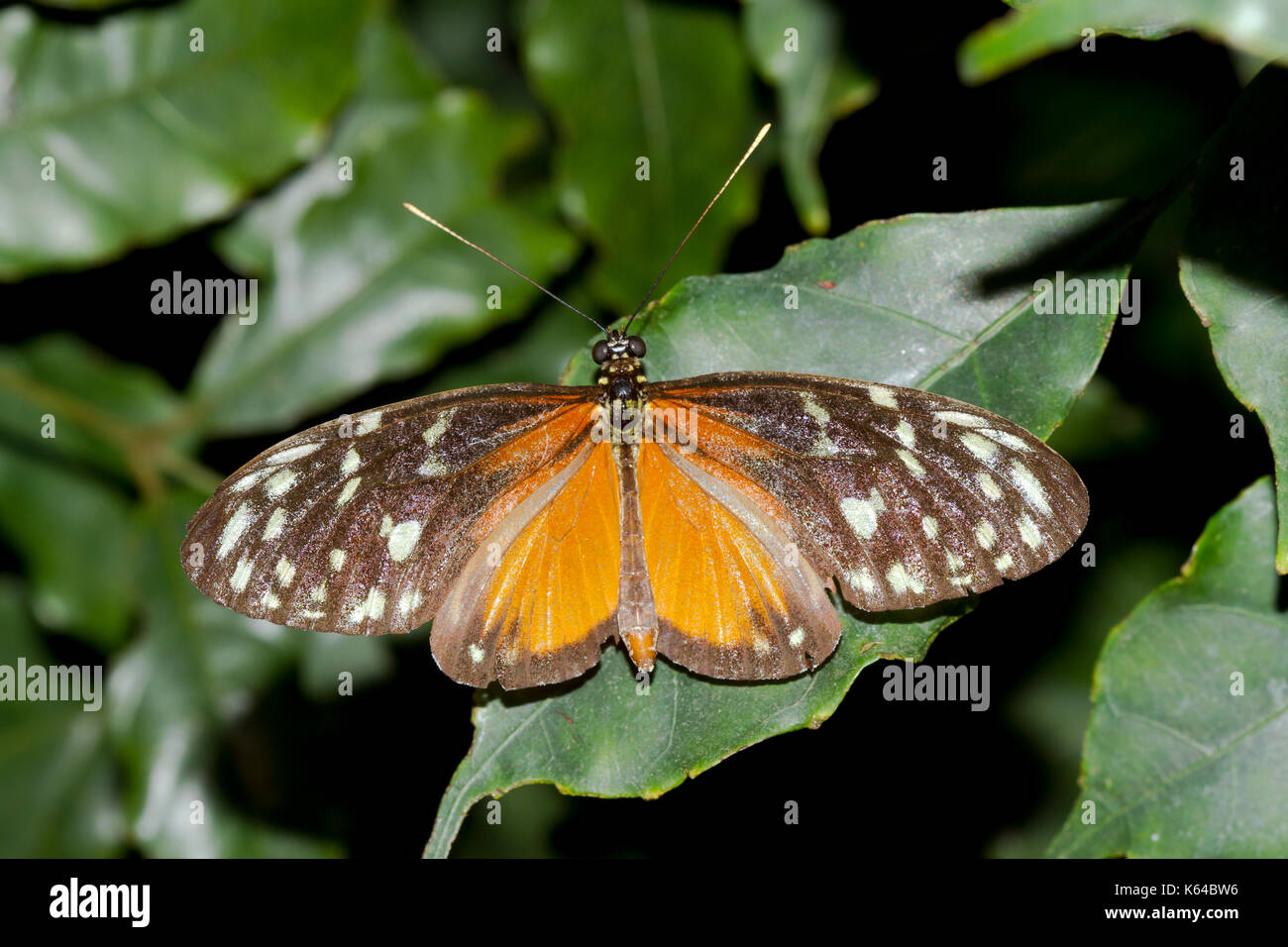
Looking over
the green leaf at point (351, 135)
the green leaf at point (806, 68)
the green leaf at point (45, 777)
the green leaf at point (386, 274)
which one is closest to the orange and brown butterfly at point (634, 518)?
the green leaf at point (806, 68)

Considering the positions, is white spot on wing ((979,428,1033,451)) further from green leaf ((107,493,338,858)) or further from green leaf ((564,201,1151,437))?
green leaf ((107,493,338,858))

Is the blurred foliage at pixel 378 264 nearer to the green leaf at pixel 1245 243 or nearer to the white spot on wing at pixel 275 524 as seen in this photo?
the green leaf at pixel 1245 243

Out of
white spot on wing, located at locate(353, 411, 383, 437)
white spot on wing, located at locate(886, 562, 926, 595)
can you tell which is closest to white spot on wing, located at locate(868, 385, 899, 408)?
white spot on wing, located at locate(886, 562, 926, 595)

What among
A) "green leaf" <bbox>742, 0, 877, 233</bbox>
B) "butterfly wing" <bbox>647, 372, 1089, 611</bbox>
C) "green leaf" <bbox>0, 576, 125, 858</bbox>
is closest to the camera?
"butterfly wing" <bbox>647, 372, 1089, 611</bbox>

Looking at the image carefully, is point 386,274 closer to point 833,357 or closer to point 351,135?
point 351,135

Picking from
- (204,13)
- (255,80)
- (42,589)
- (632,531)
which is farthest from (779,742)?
(204,13)
